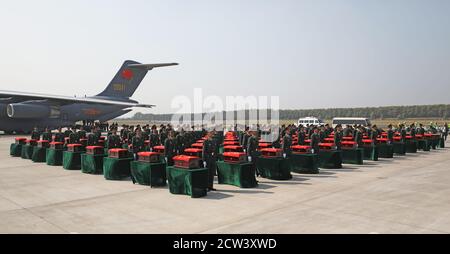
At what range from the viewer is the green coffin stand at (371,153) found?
709 inches

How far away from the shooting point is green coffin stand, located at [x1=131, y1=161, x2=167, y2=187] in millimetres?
11328

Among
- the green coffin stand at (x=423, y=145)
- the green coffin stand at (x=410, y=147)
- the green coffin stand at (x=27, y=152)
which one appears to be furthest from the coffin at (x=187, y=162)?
the green coffin stand at (x=423, y=145)

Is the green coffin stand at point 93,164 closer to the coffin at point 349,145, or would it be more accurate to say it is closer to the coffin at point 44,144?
the coffin at point 44,144

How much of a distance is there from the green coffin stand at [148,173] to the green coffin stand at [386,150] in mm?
12754

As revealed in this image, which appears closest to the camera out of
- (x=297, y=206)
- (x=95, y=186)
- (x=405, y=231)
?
(x=405, y=231)

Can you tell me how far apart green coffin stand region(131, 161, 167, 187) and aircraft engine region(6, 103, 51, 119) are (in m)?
25.2

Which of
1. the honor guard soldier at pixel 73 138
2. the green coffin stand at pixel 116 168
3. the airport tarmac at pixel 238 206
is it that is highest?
the honor guard soldier at pixel 73 138

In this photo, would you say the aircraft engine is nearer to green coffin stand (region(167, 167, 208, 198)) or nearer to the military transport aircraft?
the military transport aircraft

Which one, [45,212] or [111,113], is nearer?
[45,212]

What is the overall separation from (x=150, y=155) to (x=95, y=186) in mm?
2010

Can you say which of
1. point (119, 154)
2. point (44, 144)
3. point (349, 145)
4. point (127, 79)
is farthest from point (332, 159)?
point (127, 79)

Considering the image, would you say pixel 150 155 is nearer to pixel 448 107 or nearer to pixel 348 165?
pixel 348 165
